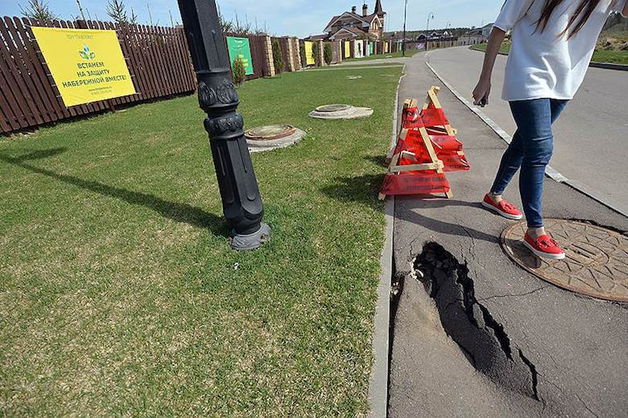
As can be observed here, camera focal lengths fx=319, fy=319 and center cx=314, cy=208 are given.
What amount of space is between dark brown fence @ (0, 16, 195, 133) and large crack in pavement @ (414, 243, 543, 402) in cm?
1027

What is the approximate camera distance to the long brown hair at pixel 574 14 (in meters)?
1.93

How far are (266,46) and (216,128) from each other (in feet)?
66.3

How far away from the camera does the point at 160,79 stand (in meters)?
12.1

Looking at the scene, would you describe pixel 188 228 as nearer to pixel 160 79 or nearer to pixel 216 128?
pixel 216 128

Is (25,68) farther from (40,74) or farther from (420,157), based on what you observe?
(420,157)

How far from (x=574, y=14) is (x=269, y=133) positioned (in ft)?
15.6

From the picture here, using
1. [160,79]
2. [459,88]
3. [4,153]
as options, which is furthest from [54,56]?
[459,88]

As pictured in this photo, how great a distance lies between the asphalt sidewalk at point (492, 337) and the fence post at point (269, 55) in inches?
802

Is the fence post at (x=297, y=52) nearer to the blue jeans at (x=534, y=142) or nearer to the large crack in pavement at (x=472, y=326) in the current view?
the blue jeans at (x=534, y=142)

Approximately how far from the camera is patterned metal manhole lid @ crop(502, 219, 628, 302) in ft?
7.06

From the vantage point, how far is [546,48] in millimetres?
2074

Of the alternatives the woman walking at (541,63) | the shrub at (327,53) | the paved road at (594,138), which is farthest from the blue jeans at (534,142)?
the shrub at (327,53)

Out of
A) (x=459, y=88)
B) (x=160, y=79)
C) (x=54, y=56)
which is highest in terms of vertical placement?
(x=54, y=56)

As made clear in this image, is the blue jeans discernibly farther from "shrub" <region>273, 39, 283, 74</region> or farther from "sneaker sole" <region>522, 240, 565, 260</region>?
"shrub" <region>273, 39, 283, 74</region>
